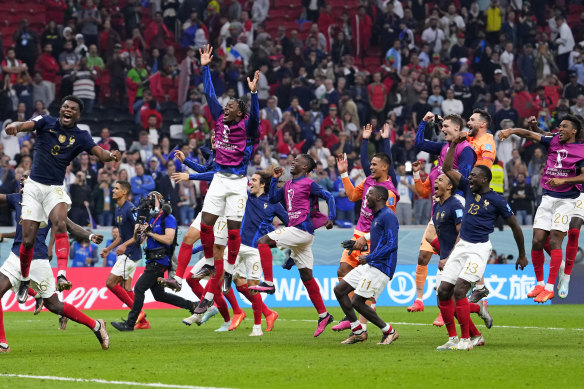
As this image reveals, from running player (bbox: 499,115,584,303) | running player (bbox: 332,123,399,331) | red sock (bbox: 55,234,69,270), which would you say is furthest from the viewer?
red sock (bbox: 55,234,69,270)

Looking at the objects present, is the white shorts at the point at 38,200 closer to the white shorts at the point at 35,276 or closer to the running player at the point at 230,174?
the white shorts at the point at 35,276

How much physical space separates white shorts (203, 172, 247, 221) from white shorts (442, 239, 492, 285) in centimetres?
378

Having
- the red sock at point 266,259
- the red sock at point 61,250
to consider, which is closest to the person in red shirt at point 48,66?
the red sock at point 61,250

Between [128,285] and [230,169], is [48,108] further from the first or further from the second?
[230,169]

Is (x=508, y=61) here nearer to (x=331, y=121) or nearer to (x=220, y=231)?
(x=331, y=121)

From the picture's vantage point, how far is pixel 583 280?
80.6 ft

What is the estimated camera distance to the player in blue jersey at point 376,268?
1238 cm

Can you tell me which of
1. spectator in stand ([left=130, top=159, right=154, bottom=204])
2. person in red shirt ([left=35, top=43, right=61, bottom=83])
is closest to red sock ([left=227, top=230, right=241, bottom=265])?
spectator in stand ([left=130, top=159, right=154, bottom=204])

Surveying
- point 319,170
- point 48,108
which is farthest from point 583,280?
point 48,108

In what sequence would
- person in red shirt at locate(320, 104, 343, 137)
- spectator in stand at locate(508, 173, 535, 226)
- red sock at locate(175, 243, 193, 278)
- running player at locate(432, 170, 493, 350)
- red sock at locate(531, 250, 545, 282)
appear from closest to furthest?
running player at locate(432, 170, 493, 350), red sock at locate(531, 250, 545, 282), red sock at locate(175, 243, 193, 278), spectator in stand at locate(508, 173, 535, 226), person in red shirt at locate(320, 104, 343, 137)

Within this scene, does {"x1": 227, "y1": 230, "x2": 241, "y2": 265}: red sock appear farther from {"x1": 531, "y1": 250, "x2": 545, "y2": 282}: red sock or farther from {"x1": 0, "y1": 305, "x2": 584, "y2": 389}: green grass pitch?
{"x1": 531, "y1": 250, "x2": 545, "y2": 282}: red sock

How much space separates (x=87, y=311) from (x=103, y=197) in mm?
3299

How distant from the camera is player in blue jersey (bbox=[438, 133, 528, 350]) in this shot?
38.1 feet

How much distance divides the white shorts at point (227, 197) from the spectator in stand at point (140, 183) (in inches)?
405
